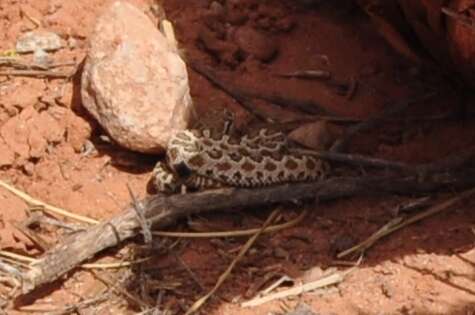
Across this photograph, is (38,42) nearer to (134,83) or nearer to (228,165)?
(134,83)

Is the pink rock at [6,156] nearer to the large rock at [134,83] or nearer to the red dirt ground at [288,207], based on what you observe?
the red dirt ground at [288,207]

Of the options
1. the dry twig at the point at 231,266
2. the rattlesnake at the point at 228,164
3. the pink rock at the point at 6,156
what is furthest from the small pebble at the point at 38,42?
the dry twig at the point at 231,266

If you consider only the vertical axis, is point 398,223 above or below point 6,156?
above

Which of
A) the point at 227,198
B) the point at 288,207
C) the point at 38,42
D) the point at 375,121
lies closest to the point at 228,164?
the point at 227,198

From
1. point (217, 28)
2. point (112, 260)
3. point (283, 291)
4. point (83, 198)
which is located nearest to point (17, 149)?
point (83, 198)

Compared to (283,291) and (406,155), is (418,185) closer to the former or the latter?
(406,155)

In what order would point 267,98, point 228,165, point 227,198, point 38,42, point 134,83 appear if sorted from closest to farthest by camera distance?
point 227,198 → point 228,165 → point 134,83 → point 267,98 → point 38,42
